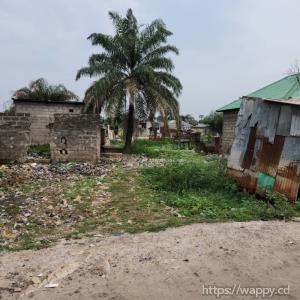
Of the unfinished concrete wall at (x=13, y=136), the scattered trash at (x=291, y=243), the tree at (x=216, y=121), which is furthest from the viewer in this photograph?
the tree at (x=216, y=121)

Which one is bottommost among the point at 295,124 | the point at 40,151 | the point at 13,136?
the point at 40,151

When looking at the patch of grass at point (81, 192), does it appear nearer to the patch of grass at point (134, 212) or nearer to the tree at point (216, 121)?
the patch of grass at point (134, 212)

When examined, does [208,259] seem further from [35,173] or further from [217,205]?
[35,173]

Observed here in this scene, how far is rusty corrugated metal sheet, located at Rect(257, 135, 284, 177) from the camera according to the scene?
7.54 m

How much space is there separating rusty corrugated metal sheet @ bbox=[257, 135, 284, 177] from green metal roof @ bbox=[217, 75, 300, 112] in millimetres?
9215

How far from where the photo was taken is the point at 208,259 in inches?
171

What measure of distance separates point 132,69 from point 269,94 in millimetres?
7013

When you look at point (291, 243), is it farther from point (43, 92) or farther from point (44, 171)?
point (43, 92)

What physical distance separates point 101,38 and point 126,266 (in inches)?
625

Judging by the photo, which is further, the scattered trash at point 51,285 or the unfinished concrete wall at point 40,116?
the unfinished concrete wall at point 40,116

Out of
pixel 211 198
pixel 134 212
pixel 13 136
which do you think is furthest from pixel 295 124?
pixel 13 136

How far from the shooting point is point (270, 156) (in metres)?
7.76

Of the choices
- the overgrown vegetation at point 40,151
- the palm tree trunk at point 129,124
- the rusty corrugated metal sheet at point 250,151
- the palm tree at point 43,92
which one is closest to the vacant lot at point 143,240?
the rusty corrugated metal sheet at point 250,151

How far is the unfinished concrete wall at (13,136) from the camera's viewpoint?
12961 millimetres
